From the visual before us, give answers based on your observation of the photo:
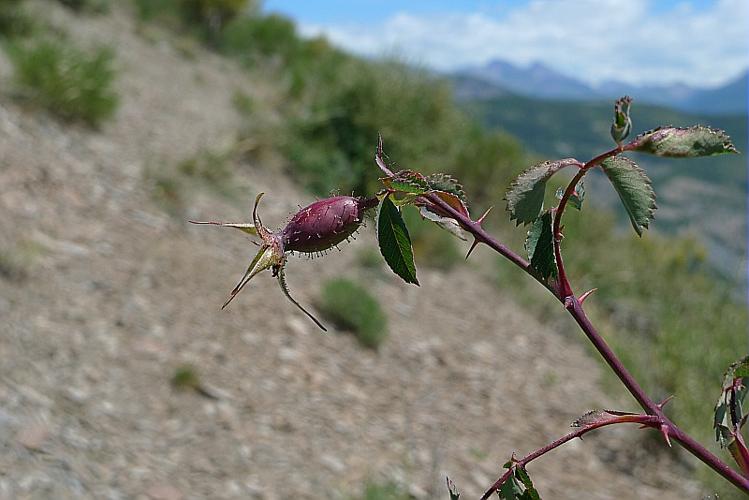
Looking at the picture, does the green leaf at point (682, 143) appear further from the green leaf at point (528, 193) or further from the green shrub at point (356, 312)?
the green shrub at point (356, 312)

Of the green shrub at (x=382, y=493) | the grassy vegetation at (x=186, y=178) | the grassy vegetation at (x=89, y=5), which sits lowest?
the green shrub at (x=382, y=493)

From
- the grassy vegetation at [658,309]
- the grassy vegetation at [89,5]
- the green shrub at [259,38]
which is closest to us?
Result: the grassy vegetation at [658,309]

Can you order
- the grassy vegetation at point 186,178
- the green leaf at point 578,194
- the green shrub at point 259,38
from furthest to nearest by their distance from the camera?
1. the green shrub at point 259,38
2. the grassy vegetation at point 186,178
3. the green leaf at point 578,194

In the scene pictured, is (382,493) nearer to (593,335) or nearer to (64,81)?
(593,335)

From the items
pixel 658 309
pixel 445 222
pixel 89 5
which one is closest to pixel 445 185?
pixel 445 222

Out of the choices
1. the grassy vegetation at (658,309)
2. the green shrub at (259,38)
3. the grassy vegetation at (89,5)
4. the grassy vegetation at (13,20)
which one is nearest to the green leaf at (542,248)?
the grassy vegetation at (658,309)

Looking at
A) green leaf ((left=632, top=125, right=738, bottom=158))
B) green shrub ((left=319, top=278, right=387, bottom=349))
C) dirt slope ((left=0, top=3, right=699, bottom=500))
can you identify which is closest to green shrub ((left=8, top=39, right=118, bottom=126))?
dirt slope ((left=0, top=3, right=699, bottom=500))

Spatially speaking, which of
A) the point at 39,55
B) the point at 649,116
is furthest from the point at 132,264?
the point at 649,116

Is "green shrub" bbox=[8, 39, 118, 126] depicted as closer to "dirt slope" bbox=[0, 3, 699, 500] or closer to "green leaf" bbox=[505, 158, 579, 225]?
"dirt slope" bbox=[0, 3, 699, 500]

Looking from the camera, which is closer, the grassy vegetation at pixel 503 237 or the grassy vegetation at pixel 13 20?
the grassy vegetation at pixel 503 237
